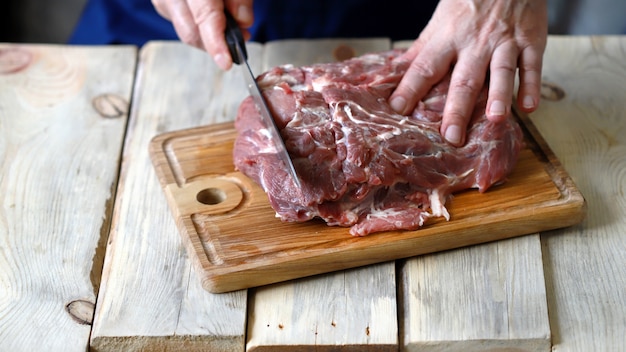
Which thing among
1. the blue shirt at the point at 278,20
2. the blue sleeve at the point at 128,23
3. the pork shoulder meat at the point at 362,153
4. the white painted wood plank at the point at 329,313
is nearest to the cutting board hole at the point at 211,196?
the pork shoulder meat at the point at 362,153

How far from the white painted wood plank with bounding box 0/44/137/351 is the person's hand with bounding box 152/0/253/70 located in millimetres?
430

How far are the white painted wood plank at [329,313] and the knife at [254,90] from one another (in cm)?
32

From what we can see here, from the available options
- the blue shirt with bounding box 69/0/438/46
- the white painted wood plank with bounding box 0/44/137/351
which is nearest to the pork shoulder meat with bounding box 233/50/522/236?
the white painted wood plank with bounding box 0/44/137/351

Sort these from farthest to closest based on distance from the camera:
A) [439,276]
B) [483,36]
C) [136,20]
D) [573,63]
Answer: [136,20], [573,63], [483,36], [439,276]

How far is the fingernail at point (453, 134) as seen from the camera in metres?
2.67

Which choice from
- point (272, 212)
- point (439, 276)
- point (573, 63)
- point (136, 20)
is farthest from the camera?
point (136, 20)

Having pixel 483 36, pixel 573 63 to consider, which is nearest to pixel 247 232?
pixel 483 36

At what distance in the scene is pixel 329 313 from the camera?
2.36 m

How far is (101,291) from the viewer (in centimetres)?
245

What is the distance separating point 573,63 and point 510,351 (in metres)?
1.58

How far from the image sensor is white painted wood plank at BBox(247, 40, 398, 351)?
2287mm

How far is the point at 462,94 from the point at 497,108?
126 mm

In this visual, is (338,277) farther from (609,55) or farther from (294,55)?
(609,55)

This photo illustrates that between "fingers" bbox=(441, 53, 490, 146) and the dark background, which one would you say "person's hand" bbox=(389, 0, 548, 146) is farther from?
the dark background
